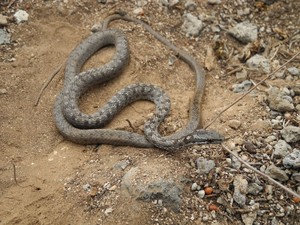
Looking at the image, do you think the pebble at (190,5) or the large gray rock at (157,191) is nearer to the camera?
the large gray rock at (157,191)

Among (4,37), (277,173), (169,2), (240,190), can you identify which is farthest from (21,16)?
(277,173)

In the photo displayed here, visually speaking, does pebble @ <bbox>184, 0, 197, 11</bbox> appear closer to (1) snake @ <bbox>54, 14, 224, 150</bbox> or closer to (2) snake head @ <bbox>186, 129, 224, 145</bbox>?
(1) snake @ <bbox>54, 14, 224, 150</bbox>

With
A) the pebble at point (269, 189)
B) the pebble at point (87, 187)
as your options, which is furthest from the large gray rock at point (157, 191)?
the pebble at point (269, 189)

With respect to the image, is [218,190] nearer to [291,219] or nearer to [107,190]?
[291,219]

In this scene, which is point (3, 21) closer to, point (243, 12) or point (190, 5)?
point (190, 5)

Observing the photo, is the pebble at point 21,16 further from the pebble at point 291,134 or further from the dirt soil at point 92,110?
the pebble at point 291,134

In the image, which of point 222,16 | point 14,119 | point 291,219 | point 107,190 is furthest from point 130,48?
point 291,219
